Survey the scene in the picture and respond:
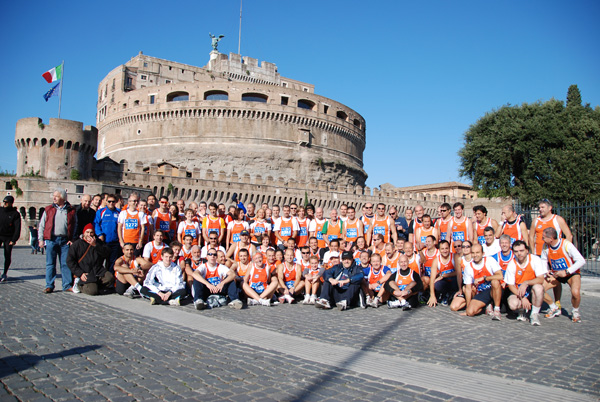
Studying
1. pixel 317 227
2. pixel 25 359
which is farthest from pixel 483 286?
pixel 25 359

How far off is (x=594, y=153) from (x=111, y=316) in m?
27.5

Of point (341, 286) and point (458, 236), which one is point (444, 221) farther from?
point (341, 286)

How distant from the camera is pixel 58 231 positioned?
7.88m

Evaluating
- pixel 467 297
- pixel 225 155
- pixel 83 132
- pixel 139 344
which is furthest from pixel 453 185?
pixel 139 344

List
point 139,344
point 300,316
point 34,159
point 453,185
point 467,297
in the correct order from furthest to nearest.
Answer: point 453,185
point 34,159
point 467,297
point 300,316
point 139,344

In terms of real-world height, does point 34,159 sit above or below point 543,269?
above

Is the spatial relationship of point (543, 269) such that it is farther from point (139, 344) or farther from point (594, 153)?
point (594, 153)

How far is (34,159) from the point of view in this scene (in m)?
29.0

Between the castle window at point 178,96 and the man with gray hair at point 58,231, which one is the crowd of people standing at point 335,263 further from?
the castle window at point 178,96

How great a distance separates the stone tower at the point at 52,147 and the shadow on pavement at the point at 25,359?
2730 centimetres

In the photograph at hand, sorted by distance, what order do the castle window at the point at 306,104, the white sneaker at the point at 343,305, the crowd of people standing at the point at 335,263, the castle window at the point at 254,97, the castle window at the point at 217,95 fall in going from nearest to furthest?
the crowd of people standing at the point at 335,263
the white sneaker at the point at 343,305
the castle window at the point at 217,95
the castle window at the point at 254,97
the castle window at the point at 306,104

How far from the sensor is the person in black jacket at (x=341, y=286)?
7238 millimetres

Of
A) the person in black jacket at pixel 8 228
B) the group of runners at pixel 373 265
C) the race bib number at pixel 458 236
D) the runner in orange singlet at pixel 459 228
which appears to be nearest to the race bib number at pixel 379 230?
the group of runners at pixel 373 265

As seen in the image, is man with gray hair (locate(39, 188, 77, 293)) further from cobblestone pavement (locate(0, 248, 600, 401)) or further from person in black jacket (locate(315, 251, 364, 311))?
person in black jacket (locate(315, 251, 364, 311))
